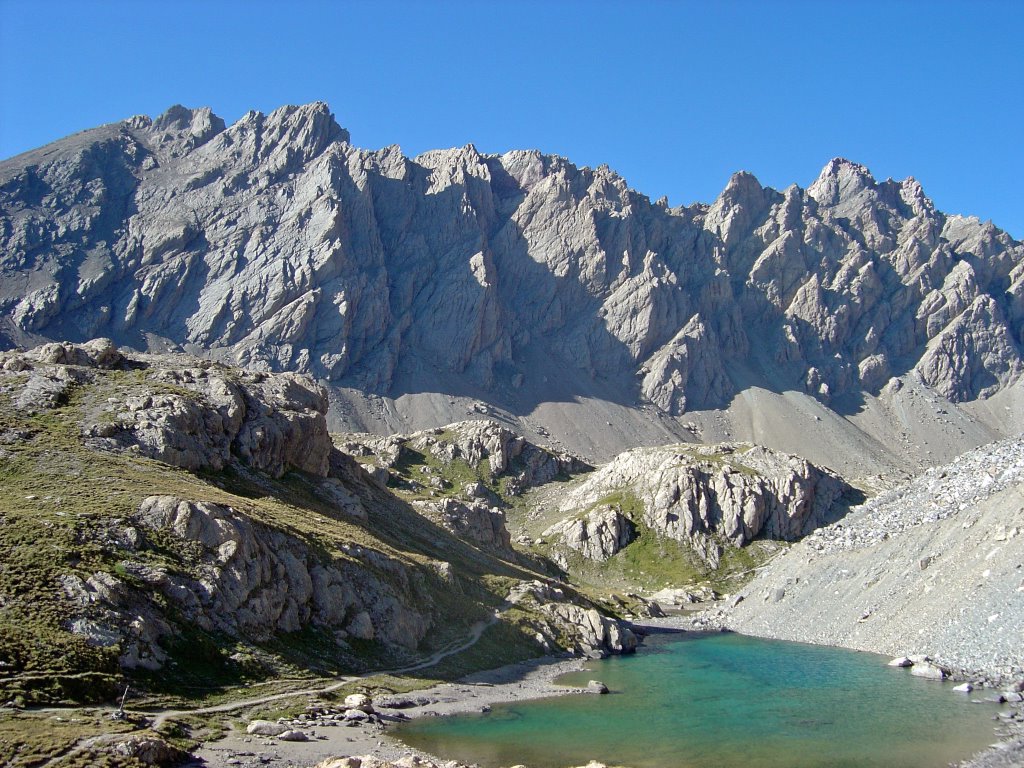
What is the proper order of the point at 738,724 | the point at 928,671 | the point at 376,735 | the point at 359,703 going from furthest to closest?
the point at 928,671
the point at 738,724
the point at 359,703
the point at 376,735

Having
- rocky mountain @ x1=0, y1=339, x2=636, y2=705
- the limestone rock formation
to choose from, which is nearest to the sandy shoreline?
rocky mountain @ x1=0, y1=339, x2=636, y2=705

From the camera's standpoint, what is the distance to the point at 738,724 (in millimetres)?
48406

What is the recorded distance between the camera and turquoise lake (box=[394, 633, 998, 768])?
40094 millimetres

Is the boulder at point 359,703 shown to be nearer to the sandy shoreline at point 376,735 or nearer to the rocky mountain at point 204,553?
the sandy shoreline at point 376,735

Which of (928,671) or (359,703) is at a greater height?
(359,703)

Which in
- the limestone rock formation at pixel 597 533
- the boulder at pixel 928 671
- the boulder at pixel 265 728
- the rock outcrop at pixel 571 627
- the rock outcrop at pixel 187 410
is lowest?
the boulder at pixel 928 671

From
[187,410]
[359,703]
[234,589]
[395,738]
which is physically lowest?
[395,738]

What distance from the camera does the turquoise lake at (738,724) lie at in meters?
40.1

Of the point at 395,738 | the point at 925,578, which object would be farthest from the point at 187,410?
the point at 925,578

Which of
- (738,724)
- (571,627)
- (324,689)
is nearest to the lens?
(738,724)

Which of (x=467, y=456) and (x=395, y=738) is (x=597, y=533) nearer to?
(x=467, y=456)

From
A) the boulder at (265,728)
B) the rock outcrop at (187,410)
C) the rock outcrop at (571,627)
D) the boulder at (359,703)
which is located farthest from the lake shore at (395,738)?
the rock outcrop at (187,410)

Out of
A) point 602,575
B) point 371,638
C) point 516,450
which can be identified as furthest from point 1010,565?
Result: point 516,450

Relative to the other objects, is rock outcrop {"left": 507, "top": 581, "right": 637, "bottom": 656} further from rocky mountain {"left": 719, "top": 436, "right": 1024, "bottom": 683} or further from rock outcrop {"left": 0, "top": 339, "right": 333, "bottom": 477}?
rock outcrop {"left": 0, "top": 339, "right": 333, "bottom": 477}
